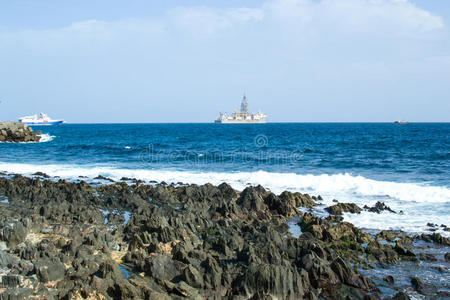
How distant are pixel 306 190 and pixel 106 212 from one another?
1118 cm

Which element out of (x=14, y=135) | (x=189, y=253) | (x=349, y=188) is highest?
(x=14, y=135)

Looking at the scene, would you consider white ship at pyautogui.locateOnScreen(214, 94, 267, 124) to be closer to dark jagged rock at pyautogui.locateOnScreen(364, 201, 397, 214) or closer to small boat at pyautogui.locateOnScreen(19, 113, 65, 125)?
small boat at pyautogui.locateOnScreen(19, 113, 65, 125)

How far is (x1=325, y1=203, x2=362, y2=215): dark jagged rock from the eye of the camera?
15.8 m

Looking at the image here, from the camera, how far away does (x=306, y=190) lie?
21.5 m

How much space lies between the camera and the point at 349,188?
21.6 meters

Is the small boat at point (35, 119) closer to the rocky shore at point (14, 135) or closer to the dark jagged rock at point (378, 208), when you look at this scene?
the rocky shore at point (14, 135)

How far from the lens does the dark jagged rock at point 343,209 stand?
15.8m

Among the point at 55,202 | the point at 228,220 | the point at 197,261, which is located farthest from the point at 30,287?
the point at 55,202

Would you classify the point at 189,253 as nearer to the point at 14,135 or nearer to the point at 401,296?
the point at 401,296

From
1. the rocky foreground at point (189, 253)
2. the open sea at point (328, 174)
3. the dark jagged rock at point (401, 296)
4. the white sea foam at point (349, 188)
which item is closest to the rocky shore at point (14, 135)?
the open sea at point (328, 174)

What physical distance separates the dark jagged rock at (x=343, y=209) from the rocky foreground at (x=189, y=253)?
0.37 ft

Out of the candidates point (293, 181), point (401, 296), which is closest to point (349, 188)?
point (293, 181)

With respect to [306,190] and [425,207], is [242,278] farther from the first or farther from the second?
[306,190]

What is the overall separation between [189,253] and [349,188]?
1452 cm
